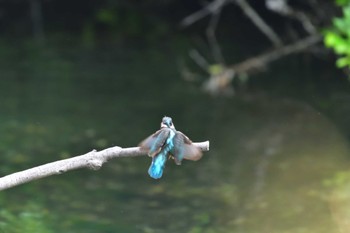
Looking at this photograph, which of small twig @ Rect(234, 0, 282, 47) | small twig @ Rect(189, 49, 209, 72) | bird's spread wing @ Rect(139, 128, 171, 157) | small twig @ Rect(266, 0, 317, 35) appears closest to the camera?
bird's spread wing @ Rect(139, 128, 171, 157)

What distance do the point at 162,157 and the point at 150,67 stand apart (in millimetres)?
5683

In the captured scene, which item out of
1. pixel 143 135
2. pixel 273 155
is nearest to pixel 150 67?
pixel 143 135

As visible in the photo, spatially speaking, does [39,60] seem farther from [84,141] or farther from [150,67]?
[84,141]

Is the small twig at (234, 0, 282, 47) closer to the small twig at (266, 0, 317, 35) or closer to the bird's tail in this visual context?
the small twig at (266, 0, 317, 35)

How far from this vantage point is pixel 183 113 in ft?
22.2

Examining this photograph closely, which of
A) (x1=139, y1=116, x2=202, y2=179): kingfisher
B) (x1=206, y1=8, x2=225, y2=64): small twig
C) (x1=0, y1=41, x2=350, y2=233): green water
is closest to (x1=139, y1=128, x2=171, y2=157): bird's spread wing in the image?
(x1=139, y1=116, x2=202, y2=179): kingfisher

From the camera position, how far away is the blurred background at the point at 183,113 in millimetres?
4773

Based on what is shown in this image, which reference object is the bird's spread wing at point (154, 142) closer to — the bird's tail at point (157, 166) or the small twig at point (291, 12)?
the bird's tail at point (157, 166)

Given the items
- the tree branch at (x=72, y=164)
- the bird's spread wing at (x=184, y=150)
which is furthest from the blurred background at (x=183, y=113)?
the bird's spread wing at (x=184, y=150)

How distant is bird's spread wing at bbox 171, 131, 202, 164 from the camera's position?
263 cm

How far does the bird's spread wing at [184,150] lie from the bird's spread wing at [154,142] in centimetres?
5

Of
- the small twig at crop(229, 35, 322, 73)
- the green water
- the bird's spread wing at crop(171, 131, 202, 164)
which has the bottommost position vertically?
the bird's spread wing at crop(171, 131, 202, 164)

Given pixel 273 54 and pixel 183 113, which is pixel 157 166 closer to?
pixel 183 113

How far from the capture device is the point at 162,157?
8.89 ft
